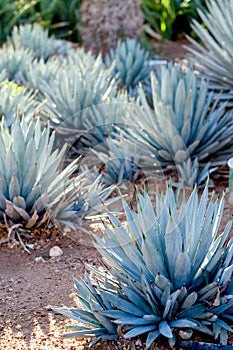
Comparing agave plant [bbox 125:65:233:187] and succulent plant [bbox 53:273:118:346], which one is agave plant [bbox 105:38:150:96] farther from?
succulent plant [bbox 53:273:118:346]

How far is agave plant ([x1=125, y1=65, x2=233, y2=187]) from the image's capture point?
5046mm

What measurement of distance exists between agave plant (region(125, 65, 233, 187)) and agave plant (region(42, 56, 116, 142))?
0.59 meters

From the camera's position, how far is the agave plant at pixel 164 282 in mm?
2900

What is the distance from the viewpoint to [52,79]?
243 inches

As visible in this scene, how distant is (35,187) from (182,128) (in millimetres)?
1402

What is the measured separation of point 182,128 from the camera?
5070 millimetres

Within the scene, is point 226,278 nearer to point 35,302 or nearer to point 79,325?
point 79,325

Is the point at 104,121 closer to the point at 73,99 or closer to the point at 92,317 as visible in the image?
the point at 73,99

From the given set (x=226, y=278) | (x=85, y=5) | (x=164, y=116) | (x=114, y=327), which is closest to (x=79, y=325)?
(x=114, y=327)

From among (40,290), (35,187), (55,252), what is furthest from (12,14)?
(40,290)

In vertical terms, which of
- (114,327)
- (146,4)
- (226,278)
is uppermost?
(226,278)

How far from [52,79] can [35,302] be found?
10.1ft

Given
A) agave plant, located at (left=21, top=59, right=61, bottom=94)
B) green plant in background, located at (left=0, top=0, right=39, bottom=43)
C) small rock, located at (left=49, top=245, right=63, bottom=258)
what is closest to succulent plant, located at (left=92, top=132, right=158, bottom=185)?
small rock, located at (left=49, top=245, right=63, bottom=258)

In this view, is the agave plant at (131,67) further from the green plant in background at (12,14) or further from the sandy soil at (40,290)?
the green plant in background at (12,14)
